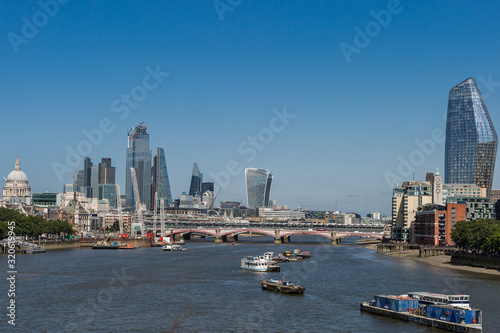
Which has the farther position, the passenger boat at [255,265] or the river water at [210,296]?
the passenger boat at [255,265]

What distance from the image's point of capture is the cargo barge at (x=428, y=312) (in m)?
49.7

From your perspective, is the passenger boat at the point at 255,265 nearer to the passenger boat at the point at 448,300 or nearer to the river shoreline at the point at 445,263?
the river shoreline at the point at 445,263

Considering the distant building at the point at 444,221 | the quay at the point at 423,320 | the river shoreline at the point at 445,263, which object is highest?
the distant building at the point at 444,221

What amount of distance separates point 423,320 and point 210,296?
22562mm

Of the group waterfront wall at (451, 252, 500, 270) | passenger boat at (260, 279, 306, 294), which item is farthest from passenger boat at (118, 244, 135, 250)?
passenger boat at (260, 279, 306, 294)

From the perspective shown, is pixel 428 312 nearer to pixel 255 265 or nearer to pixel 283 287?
pixel 283 287

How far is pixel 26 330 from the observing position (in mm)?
49094

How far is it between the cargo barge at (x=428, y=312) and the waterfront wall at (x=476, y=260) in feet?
160

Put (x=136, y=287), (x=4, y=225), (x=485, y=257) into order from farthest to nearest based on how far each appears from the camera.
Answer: (x=4, y=225)
(x=485, y=257)
(x=136, y=287)

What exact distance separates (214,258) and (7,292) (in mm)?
58064

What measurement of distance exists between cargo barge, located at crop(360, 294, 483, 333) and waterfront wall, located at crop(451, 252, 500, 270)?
4877cm

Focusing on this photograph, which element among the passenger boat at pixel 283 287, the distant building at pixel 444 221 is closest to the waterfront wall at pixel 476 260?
the distant building at pixel 444 221

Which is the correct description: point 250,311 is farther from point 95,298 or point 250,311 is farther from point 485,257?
point 485,257

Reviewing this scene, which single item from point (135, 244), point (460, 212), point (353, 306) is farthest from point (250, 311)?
point (135, 244)
